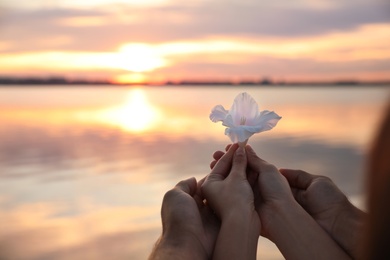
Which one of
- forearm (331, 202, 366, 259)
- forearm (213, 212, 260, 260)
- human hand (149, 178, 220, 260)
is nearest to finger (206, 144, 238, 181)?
human hand (149, 178, 220, 260)

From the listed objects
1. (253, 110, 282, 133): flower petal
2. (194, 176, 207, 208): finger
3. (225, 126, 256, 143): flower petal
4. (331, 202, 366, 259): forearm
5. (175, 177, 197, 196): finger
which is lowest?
(331, 202, 366, 259): forearm

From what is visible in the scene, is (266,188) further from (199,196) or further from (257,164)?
(199,196)

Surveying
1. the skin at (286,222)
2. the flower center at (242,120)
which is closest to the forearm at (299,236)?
the skin at (286,222)

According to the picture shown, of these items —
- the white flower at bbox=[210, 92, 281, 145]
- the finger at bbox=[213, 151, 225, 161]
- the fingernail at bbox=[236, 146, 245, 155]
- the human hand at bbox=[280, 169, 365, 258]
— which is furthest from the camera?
the finger at bbox=[213, 151, 225, 161]

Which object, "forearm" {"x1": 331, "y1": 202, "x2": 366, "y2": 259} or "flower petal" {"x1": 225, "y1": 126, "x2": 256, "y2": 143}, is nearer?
"forearm" {"x1": 331, "y1": 202, "x2": 366, "y2": 259}

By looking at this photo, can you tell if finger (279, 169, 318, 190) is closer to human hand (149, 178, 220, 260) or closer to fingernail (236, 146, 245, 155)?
fingernail (236, 146, 245, 155)

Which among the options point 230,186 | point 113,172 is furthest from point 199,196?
point 113,172

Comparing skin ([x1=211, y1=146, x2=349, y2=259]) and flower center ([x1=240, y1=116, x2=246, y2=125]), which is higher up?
flower center ([x1=240, y1=116, x2=246, y2=125])
